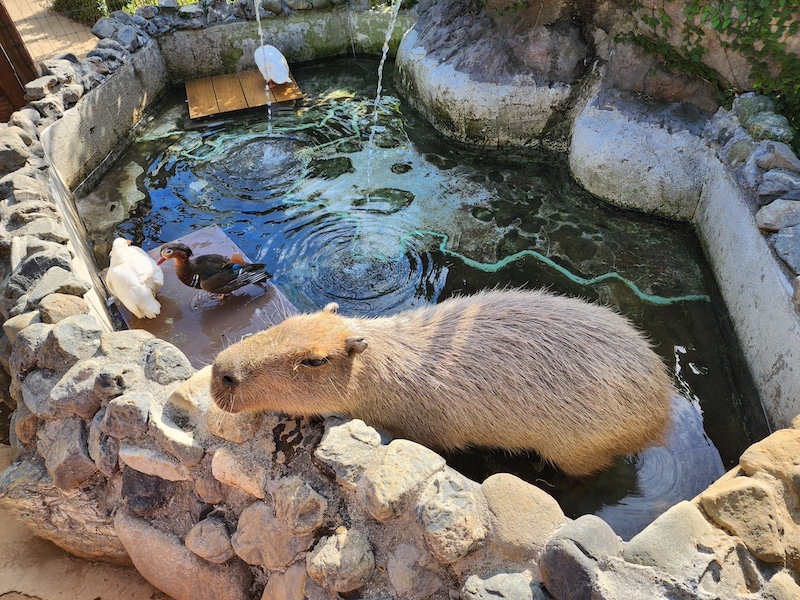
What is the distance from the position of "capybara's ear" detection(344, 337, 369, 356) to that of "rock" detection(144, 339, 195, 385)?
0.77 meters

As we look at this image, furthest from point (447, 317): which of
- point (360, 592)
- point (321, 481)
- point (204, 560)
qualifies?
point (204, 560)

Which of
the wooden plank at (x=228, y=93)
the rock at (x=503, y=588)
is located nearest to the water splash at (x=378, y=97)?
the wooden plank at (x=228, y=93)

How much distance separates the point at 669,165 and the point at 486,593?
404cm

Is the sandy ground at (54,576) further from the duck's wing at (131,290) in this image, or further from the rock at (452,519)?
the rock at (452,519)

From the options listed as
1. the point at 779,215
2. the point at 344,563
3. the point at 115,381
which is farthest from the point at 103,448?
the point at 779,215

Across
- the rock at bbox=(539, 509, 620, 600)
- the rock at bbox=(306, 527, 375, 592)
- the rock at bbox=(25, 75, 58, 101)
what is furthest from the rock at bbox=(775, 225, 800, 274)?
the rock at bbox=(25, 75, 58, 101)

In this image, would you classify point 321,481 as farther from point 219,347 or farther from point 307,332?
point 219,347

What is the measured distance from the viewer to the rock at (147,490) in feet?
8.25

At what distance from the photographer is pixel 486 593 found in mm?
1759

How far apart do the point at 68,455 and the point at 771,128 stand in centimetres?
485

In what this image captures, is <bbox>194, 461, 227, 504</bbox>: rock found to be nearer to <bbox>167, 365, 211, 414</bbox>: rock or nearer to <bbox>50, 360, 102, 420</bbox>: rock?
<bbox>167, 365, 211, 414</bbox>: rock

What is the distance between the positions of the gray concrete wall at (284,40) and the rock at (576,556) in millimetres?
6833

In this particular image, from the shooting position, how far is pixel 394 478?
201 centimetres

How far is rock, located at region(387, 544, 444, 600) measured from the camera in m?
1.92
